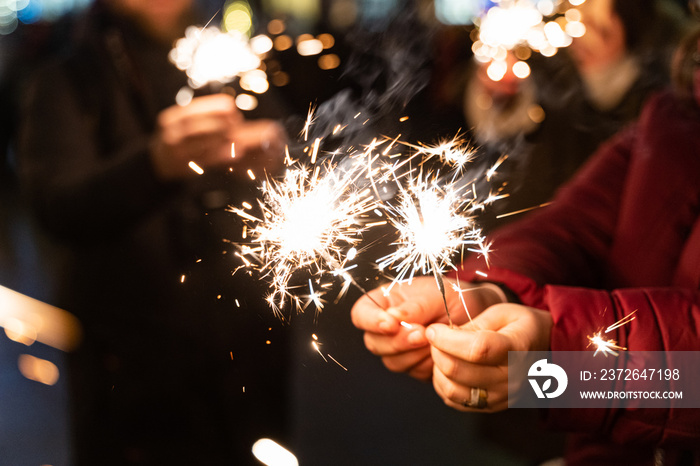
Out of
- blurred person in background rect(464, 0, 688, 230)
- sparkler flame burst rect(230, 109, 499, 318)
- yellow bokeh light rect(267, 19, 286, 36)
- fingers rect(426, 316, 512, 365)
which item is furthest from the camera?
yellow bokeh light rect(267, 19, 286, 36)

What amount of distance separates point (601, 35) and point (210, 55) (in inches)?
22.3

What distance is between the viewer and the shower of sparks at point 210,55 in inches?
24.5

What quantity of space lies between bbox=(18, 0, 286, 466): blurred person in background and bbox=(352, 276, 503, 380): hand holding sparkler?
16cm

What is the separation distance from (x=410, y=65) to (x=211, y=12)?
1.03ft

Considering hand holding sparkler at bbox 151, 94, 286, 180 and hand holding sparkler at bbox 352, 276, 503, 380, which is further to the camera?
hand holding sparkler at bbox 151, 94, 286, 180

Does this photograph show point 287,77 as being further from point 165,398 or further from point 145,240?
point 165,398

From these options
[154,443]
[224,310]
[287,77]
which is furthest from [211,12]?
[154,443]

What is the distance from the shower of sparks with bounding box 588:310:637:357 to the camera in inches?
15.4

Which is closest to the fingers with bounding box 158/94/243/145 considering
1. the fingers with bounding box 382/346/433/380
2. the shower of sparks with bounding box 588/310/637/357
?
the fingers with bounding box 382/346/433/380

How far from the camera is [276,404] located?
73 cm

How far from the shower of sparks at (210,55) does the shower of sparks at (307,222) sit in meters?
0.26

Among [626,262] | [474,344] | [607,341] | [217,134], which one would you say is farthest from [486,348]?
[217,134]

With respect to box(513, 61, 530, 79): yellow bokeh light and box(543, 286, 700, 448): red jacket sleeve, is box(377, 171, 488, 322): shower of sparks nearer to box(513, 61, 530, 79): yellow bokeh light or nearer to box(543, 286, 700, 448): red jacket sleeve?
box(543, 286, 700, 448): red jacket sleeve

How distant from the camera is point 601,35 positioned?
1.90 ft
